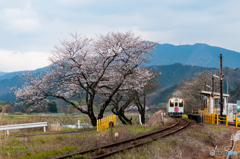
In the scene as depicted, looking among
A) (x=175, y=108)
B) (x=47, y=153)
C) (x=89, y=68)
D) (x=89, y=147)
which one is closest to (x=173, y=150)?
(x=89, y=147)

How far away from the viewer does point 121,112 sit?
32406mm

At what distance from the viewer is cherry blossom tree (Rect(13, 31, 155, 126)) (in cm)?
2120

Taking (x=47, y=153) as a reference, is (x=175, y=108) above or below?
below

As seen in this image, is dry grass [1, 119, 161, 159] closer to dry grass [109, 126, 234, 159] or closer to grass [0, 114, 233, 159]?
grass [0, 114, 233, 159]

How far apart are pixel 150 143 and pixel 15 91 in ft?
46.9

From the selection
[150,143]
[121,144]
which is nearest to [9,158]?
[121,144]

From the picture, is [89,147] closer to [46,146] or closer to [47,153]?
[46,146]

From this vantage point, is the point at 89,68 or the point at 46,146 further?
the point at 89,68

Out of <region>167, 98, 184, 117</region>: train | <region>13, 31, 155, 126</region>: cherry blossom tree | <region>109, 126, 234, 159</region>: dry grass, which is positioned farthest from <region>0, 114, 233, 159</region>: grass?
<region>167, 98, 184, 117</region>: train

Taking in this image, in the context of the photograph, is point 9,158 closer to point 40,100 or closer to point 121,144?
point 121,144

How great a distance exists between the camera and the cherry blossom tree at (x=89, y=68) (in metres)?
21.2

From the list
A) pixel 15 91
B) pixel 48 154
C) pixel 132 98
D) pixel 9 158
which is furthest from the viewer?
pixel 132 98

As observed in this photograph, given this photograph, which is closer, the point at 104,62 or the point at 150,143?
the point at 150,143

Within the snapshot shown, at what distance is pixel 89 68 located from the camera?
2208cm
